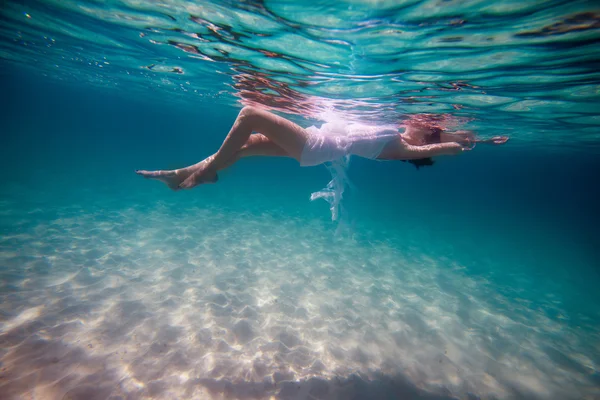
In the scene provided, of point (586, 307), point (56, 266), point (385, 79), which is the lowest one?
point (586, 307)

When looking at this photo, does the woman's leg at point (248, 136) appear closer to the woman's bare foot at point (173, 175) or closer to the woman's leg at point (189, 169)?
the woman's leg at point (189, 169)

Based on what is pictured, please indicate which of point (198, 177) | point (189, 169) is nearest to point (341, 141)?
point (198, 177)

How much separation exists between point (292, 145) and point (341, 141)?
1.05 metres

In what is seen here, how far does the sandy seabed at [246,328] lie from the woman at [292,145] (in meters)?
4.35

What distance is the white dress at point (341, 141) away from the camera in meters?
4.55

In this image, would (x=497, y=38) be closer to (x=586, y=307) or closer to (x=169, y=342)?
(x=169, y=342)

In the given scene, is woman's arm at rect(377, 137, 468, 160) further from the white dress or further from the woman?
the white dress

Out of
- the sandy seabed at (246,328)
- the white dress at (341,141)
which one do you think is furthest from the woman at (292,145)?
the sandy seabed at (246,328)

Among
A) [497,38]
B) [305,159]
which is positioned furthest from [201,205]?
[497,38]

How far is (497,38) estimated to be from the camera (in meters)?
5.94

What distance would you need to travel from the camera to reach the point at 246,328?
7.27 metres

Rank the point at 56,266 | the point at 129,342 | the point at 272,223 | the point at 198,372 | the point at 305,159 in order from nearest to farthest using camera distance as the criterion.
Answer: the point at 305,159, the point at 198,372, the point at 129,342, the point at 56,266, the point at 272,223

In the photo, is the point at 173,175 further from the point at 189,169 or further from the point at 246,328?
the point at 246,328

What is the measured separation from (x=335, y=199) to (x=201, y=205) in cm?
1892
